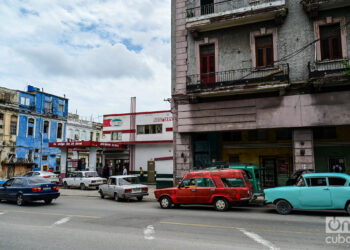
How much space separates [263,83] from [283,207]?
7.32 m

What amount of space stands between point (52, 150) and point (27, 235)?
125ft

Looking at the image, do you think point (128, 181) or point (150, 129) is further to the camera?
point (150, 129)

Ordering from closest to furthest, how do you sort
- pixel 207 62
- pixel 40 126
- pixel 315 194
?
pixel 315 194 < pixel 207 62 < pixel 40 126

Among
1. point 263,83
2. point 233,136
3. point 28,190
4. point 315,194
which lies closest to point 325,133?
point 233,136

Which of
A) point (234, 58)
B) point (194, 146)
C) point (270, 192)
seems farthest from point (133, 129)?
point (270, 192)

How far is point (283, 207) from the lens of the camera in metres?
11.1

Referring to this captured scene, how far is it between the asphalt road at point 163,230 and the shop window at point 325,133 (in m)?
8.49

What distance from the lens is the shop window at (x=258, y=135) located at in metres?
20.1

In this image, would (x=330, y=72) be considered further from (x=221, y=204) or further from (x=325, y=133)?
(x=221, y=204)

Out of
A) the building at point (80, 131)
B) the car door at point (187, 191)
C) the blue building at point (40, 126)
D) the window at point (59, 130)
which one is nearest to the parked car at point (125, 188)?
the car door at point (187, 191)

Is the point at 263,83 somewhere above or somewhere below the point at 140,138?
above

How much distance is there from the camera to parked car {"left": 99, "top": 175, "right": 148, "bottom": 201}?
52.6 feet

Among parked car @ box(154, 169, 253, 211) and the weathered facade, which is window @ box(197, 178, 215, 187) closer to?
parked car @ box(154, 169, 253, 211)

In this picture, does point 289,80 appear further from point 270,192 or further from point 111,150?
point 111,150
